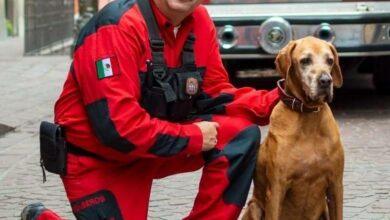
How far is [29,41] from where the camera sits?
661 inches

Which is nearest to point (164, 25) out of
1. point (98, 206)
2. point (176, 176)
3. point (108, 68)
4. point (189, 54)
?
point (189, 54)

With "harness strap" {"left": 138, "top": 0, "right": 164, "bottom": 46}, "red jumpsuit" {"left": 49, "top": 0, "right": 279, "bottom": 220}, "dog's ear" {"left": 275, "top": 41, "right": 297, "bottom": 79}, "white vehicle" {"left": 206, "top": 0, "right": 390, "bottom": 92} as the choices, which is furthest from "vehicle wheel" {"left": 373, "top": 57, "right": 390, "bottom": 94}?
"harness strap" {"left": 138, "top": 0, "right": 164, "bottom": 46}

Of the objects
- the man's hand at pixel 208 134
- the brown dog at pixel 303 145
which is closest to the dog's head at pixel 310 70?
the brown dog at pixel 303 145

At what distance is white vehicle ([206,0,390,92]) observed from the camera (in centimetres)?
768

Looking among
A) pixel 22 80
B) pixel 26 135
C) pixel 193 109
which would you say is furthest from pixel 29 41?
pixel 193 109

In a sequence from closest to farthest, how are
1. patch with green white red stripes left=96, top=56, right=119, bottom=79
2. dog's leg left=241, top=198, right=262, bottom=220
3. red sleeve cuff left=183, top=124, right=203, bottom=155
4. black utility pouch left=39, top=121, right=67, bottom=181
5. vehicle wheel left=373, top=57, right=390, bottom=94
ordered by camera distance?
patch with green white red stripes left=96, top=56, right=119, bottom=79, red sleeve cuff left=183, top=124, right=203, bottom=155, black utility pouch left=39, top=121, right=67, bottom=181, dog's leg left=241, top=198, right=262, bottom=220, vehicle wheel left=373, top=57, right=390, bottom=94

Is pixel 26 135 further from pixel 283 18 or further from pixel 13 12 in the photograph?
pixel 13 12

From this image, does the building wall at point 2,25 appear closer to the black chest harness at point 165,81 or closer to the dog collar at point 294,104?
the black chest harness at point 165,81

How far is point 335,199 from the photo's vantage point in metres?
3.66

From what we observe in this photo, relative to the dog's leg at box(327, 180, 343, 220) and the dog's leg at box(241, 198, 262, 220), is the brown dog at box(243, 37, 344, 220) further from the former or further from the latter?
the dog's leg at box(241, 198, 262, 220)

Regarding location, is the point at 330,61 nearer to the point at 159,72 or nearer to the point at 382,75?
the point at 159,72

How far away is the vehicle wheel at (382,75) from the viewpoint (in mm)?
9086

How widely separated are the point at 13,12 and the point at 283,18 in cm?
2209

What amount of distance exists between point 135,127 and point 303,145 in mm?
735
